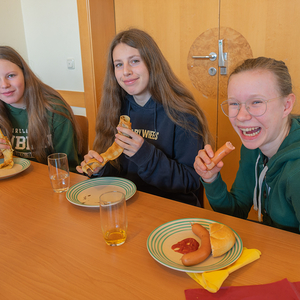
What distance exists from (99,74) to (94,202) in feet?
7.56

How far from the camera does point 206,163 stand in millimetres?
1047

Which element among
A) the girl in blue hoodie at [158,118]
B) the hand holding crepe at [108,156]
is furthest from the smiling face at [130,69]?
the hand holding crepe at [108,156]

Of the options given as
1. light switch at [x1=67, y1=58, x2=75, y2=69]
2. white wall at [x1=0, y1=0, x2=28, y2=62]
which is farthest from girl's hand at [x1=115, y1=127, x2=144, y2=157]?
white wall at [x1=0, y1=0, x2=28, y2=62]

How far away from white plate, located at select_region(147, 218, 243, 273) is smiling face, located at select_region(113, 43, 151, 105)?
88cm

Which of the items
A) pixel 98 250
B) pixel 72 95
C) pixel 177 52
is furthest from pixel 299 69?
pixel 72 95

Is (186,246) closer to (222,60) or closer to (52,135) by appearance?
(52,135)

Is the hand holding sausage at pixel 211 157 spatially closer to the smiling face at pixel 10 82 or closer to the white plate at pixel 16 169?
the white plate at pixel 16 169

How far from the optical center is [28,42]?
378cm

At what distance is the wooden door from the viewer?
2.33 meters

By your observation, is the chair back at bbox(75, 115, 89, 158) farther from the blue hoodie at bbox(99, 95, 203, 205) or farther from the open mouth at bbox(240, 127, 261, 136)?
the open mouth at bbox(240, 127, 261, 136)

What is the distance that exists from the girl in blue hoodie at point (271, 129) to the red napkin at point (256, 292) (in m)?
0.32

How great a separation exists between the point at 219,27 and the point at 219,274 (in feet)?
7.66

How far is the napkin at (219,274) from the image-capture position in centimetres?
71

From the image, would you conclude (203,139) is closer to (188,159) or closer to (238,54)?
(188,159)
